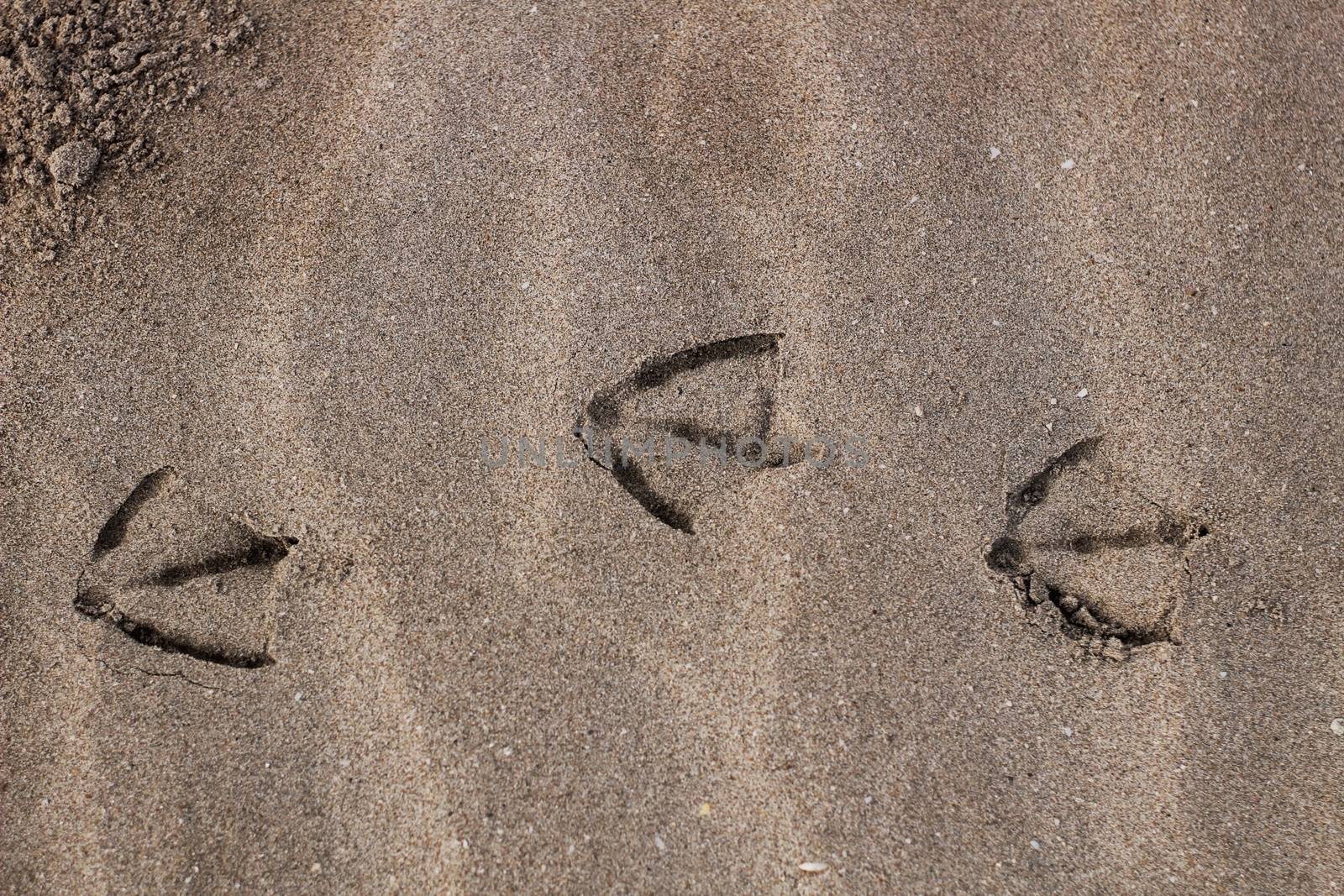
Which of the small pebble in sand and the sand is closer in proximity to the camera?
the sand

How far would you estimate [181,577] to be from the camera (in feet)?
5.32

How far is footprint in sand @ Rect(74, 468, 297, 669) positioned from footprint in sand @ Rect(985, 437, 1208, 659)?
131 cm

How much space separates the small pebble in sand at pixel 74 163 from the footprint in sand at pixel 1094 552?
5.90ft

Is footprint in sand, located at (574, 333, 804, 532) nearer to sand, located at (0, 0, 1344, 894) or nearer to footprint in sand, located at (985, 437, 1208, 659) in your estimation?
sand, located at (0, 0, 1344, 894)

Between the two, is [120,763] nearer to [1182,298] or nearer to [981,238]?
[981,238]

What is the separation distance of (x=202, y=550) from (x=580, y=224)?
3.01 feet

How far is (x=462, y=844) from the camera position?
147 cm

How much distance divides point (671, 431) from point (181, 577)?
3.04 feet

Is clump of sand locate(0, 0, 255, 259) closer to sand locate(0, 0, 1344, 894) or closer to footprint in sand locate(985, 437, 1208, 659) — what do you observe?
sand locate(0, 0, 1344, 894)

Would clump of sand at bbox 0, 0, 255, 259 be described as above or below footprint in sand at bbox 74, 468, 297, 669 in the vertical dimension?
above

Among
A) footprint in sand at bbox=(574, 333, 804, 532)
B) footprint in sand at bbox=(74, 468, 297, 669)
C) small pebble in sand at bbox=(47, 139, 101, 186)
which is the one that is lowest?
footprint in sand at bbox=(74, 468, 297, 669)

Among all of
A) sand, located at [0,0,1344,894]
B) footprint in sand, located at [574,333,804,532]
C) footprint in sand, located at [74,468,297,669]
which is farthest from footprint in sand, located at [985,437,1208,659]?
footprint in sand, located at [74,468,297,669]

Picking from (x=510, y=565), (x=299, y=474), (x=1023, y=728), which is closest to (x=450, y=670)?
(x=510, y=565)

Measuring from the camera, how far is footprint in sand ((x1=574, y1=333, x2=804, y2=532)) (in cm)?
163
